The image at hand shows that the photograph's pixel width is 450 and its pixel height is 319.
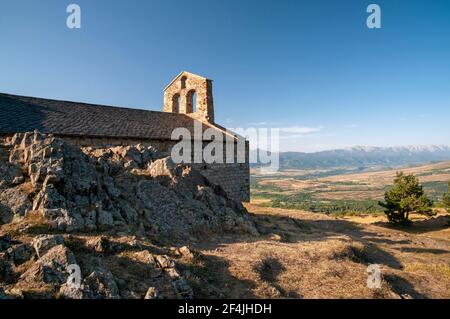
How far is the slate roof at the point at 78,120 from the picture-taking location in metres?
Result: 19.8

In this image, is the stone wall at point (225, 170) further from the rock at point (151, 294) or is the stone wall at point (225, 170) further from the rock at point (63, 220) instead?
the rock at point (151, 294)

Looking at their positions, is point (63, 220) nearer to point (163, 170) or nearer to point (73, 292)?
point (73, 292)

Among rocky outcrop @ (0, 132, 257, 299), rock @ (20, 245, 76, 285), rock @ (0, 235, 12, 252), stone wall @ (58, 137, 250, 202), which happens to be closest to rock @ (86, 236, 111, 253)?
rocky outcrop @ (0, 132, 257, 299)

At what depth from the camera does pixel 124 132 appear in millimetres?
23203

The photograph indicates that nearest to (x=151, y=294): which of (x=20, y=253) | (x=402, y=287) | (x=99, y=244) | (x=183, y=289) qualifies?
(x=183, y=289)

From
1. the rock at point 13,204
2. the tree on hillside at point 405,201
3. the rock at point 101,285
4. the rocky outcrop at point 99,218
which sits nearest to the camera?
the rock at point 101,285

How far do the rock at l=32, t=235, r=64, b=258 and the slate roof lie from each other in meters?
12.1

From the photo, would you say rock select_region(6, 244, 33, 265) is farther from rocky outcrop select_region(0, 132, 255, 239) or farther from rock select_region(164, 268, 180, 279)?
rock select_region(164, 268, 180, 279)

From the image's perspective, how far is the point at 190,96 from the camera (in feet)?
111

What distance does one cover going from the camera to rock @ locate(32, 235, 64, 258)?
878 centimetres

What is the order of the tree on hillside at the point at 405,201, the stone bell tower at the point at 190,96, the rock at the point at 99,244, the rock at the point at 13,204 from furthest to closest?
the tree on hillside at the point at 405,201 → the stone bell tower at the point at 190,96 → the rock at the point at 13,204 → the rock at the point at 99,244

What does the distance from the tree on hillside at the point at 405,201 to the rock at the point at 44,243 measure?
43689 mm

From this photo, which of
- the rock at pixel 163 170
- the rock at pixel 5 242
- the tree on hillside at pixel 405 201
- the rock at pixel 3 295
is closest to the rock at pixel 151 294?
the rock at pixel 3 295

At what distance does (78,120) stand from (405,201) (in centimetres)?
4126
